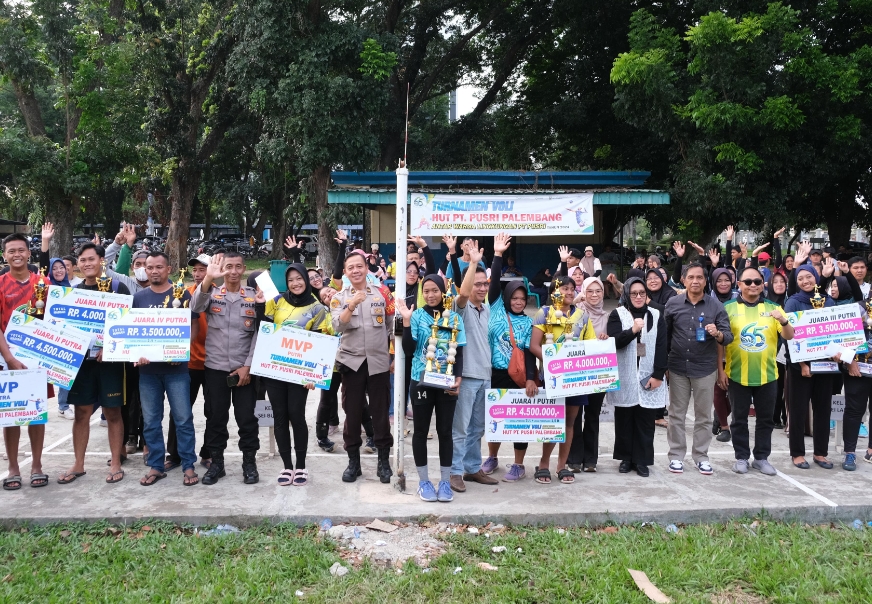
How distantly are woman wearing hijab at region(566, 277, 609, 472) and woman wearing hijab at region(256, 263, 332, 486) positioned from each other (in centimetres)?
230

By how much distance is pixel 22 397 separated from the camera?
17.9 ft

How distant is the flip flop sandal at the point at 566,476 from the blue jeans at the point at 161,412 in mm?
3186

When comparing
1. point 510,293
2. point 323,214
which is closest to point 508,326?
point 510,293

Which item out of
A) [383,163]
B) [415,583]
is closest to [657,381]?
[415,583]

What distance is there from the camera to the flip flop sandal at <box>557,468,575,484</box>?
5.96m

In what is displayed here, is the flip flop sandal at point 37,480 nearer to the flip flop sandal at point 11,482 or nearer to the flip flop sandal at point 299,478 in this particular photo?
the flip flop sandal at point 11,482

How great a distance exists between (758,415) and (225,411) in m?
4.76

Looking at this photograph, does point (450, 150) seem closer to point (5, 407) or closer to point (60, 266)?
point (60, 266)

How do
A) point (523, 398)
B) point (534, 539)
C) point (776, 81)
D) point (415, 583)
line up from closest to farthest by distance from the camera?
point (415, 583) → point (534, 539) → point (523, 398) → point (776, 81)

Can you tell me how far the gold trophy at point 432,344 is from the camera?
5.30 metres

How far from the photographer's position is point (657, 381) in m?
5.99

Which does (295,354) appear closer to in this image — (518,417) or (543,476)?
(518,417)

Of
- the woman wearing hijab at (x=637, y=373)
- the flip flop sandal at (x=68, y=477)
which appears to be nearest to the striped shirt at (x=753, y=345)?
the woman wearing hijab at (x=637, y=373)

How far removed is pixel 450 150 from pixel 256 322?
21243 millimetres
